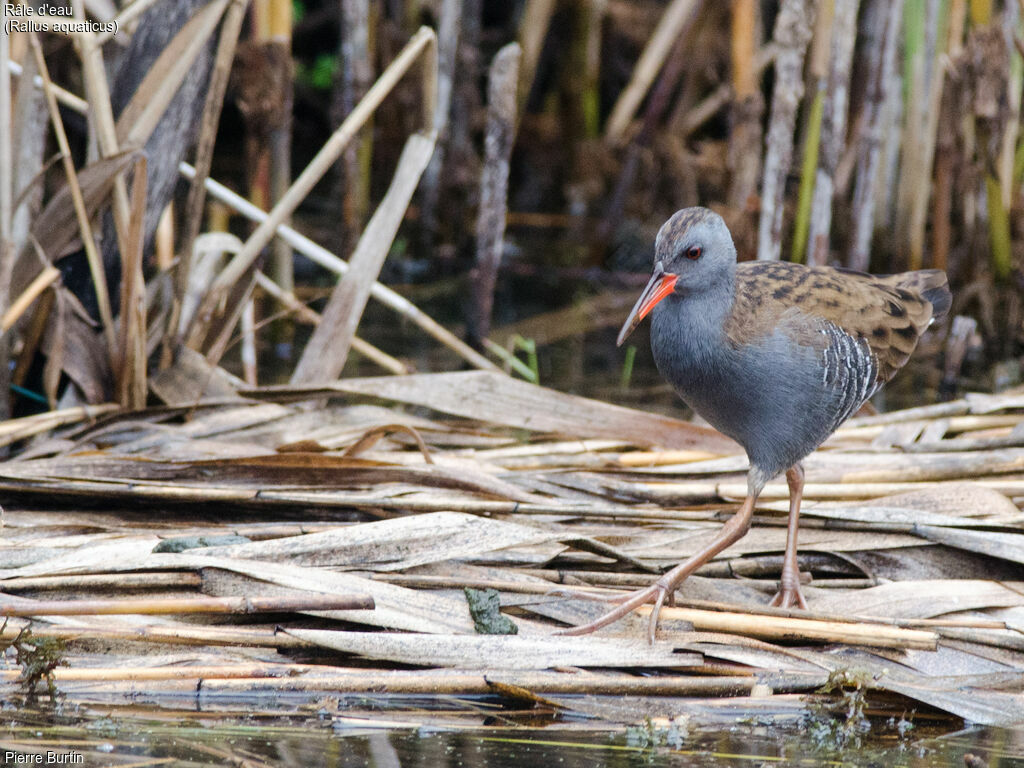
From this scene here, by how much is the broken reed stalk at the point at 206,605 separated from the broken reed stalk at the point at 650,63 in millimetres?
4400

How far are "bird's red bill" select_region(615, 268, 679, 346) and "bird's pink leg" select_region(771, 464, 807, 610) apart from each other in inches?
24.4

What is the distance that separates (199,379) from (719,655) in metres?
1.73

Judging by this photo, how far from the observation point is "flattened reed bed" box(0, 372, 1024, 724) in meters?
2.36

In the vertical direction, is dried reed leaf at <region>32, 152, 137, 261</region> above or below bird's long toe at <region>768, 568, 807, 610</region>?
above

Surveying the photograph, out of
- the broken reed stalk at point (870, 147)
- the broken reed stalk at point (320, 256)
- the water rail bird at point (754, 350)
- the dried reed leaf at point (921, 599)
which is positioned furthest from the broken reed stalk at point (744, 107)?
the dried reed leaf at point (921, 599)

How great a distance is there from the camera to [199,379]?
3.46 meters

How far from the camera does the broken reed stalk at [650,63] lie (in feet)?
19.9

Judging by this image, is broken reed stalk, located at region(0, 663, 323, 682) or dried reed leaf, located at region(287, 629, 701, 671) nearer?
broken reed stalk, located at region(0, 663, 323, 682)

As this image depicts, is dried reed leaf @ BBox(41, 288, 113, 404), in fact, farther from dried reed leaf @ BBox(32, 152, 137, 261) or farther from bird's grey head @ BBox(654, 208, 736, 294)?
bird's grey head @ BBox(654, 208, 736, 294)

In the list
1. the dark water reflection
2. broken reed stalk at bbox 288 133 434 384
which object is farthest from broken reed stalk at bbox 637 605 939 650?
broken reed stalk at bbox 288 133 434 384

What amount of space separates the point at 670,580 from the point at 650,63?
4.23 meters

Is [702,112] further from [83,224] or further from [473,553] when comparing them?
[473,553]

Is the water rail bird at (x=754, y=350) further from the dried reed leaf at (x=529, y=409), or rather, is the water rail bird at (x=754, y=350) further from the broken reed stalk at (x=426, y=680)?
the dried reed leaf at (x=529, y=409)

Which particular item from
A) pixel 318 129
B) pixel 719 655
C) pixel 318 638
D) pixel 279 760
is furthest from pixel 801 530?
pixel 318 129
